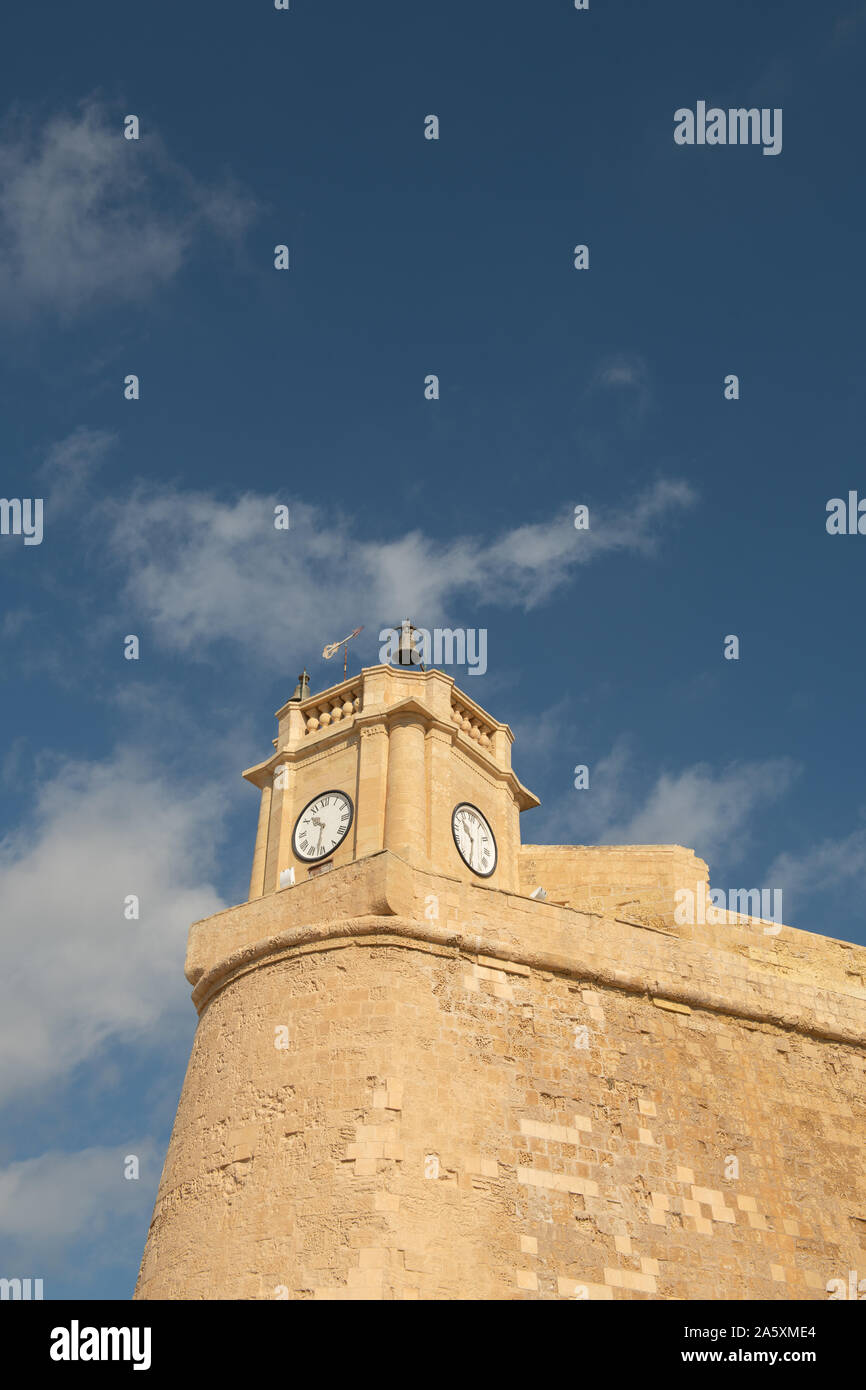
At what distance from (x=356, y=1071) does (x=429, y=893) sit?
2394 mm

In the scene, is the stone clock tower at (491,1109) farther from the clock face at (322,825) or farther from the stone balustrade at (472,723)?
the stone balustrade at (472,723)

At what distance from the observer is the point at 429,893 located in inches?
578

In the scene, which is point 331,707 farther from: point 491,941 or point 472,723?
point 491,941

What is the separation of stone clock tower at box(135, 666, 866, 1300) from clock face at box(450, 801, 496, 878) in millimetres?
4072

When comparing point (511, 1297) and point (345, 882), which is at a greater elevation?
point (345, 882)

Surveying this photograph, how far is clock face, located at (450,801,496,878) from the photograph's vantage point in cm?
2000

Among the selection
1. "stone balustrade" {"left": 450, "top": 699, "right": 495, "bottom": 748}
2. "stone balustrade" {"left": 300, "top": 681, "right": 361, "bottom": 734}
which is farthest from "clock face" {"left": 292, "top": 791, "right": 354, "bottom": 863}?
"stone balustrade" {"left": 450, "top": 699, "right": 495, "bottom": 748}

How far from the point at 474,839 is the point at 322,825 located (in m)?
2.52

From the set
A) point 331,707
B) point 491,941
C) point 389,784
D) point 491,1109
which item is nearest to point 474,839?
point 389,784

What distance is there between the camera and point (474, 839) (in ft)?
66.9
